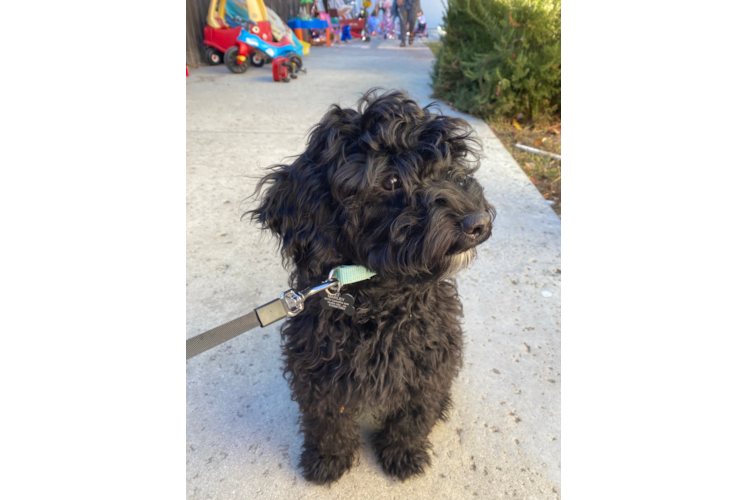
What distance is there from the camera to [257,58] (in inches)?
357

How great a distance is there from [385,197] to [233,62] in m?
8.40

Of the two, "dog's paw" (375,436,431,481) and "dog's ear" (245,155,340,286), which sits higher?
"dog's ear" (245,155,340,286)

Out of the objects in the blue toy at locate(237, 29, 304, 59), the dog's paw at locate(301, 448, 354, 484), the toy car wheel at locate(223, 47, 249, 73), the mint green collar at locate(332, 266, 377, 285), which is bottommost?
the dog's paw at locate(301, 448, 354, 484)

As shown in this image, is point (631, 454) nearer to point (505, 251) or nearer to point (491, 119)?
point (505, 251)

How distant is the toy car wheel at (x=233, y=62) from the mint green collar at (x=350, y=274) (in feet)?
27.6

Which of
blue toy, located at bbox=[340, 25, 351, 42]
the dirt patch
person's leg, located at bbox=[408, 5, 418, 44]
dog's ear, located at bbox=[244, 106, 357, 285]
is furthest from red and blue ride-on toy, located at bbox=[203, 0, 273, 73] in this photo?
dog's ear, located at bbox=[244, 106, 357, 285]

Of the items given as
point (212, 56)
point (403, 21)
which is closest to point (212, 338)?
point (212, 56)

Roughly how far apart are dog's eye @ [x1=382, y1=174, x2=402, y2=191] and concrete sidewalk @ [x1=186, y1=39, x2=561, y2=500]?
85 centimetres

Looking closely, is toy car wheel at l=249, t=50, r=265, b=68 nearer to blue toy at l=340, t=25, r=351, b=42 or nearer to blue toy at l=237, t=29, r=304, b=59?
blue toy at l=237, t=29, r=304, b=59

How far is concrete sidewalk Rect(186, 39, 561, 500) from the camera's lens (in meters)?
2.08

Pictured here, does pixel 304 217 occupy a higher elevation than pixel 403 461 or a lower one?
higher

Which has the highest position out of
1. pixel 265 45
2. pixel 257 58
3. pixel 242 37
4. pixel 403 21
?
pixel 403 21

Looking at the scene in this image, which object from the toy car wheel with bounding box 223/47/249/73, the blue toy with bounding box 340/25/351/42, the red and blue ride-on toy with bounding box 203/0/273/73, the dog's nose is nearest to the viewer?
the dog's nose

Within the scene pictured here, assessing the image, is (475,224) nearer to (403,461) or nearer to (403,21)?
(403,461)
